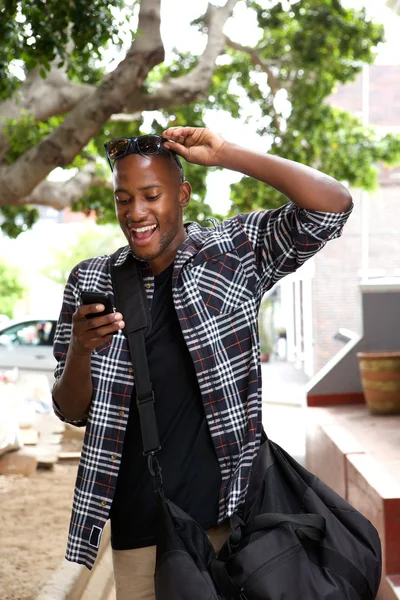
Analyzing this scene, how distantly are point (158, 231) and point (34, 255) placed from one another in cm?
5840

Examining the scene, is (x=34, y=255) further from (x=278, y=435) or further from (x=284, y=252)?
(x=284, y=252)

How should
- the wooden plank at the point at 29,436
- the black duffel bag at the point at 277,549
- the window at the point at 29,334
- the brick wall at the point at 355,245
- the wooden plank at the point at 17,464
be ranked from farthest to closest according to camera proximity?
the brick wall at the point at 355,245, the window at the point at 29,334, the wooden plank at the point at 29,436, the wooden plank at the point at 17,464, the black duffel bag at the point at 277,549

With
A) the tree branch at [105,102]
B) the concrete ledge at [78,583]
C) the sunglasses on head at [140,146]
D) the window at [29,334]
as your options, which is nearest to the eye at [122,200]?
the sunglasses on head at [140,146]

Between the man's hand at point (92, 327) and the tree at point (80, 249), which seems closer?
the man's hand at point (92, 327)

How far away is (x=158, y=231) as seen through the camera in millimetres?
2572

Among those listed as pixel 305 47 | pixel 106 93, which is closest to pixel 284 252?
pixel 106 93

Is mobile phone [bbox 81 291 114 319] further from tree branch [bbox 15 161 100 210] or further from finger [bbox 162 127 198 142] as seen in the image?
tree branch [bbox 15 161 100 210]

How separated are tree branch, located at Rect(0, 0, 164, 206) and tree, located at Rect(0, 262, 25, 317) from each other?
43493 millimetres

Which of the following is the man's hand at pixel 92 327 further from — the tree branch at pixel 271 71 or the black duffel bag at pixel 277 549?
the tree branch at pixel 271 71

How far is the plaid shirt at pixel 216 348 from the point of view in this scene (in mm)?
2436

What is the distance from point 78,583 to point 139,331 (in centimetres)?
296

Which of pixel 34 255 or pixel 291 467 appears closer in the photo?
pixel 291 467

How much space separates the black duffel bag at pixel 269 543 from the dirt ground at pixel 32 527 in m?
2.91

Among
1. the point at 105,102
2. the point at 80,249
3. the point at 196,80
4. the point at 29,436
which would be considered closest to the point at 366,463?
the point at 105,102
